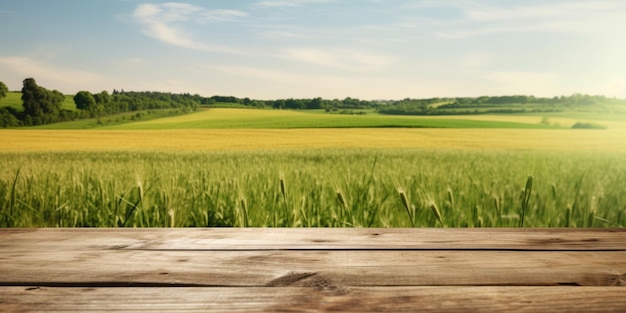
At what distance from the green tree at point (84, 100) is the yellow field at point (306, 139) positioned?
28cm

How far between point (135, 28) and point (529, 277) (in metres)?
3.55

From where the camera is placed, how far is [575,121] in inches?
260

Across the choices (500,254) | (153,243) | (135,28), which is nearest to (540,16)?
(135,28)

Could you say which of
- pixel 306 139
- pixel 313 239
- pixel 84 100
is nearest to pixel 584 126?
pixel 306 139

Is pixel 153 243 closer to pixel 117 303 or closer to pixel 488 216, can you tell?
pixel 117 303

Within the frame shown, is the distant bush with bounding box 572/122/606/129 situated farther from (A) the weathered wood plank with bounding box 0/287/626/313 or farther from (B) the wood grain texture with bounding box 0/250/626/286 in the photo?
(A) the weathered wood plank with bounding box 0/287/626/313

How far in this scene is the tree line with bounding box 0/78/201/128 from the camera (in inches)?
173

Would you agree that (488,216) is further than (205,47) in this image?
No

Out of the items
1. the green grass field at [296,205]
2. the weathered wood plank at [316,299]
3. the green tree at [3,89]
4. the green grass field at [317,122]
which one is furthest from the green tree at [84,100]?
the weathered wood plank at [316,299]

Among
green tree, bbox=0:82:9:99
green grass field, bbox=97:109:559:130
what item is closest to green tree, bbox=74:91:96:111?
green tree, bbox=0:82:9:99

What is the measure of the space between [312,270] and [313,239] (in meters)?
0.22

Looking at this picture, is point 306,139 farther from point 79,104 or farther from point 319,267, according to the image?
point 319,267

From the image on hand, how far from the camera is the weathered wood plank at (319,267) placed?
2.86ft

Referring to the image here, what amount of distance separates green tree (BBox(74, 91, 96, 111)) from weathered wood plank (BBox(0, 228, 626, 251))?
Answer: 12.6 ft
